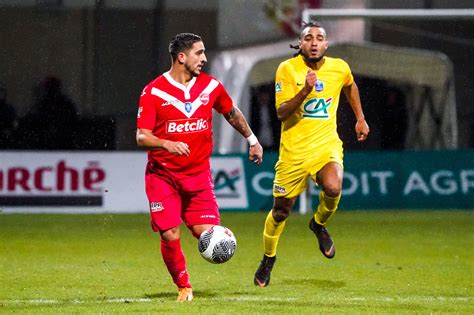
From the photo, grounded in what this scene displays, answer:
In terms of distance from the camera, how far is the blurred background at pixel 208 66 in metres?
22.1

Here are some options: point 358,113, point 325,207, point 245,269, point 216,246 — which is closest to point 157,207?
point 216,246

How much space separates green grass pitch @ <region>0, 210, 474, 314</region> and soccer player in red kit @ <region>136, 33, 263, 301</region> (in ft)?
1.79

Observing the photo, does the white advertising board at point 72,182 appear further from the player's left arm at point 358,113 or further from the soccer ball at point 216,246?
the soccer ball at point 216,246

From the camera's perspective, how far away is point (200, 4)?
2502cm

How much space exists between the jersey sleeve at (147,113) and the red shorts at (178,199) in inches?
18.2

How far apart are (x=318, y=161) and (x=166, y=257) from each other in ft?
6.69

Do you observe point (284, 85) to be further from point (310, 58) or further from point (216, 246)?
point (216, 246)

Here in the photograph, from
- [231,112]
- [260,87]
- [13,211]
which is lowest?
[13,211]

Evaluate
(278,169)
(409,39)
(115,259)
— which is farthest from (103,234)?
(409,39)

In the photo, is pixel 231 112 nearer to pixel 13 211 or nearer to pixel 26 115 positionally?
pixel 13 211

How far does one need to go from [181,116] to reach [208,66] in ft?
45.9

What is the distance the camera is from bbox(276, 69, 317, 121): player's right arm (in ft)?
34.6

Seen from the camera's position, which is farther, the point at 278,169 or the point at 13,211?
the point at 13,211

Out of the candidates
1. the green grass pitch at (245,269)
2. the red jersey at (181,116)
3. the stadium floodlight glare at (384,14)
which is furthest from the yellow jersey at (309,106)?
the stadium floodlight glare at (384,14)
